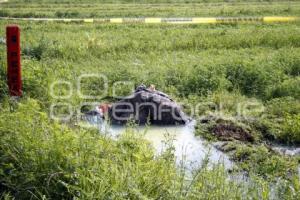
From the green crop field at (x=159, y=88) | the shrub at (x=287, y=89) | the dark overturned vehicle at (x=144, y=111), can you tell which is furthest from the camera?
the shrub at (x=287, y=89)

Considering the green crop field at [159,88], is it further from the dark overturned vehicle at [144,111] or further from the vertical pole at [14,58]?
the dark overturned vehicle at [144,111]

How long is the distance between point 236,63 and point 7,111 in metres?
6.44

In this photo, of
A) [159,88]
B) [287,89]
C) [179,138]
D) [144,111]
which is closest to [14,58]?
[144,111]

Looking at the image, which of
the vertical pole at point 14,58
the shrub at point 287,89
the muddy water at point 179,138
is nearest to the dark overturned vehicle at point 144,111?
the muddy water at point 179,138

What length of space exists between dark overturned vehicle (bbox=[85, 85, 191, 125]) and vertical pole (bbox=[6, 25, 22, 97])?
5.31ft

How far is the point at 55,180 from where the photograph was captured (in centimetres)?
507

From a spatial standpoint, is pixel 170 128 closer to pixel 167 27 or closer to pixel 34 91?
pixel 34 91

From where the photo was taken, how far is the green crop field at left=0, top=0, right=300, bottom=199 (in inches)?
194

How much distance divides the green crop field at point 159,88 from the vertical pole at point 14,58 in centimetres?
23

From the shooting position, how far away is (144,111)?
8.91m

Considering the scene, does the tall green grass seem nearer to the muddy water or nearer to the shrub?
the muddy water

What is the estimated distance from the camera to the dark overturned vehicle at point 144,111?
880cm

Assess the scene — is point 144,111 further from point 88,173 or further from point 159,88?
point 88,173

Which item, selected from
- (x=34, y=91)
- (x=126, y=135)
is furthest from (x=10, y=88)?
(x=126, y=135)
